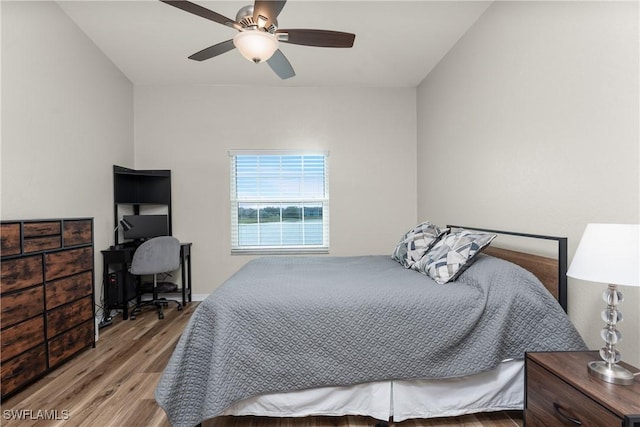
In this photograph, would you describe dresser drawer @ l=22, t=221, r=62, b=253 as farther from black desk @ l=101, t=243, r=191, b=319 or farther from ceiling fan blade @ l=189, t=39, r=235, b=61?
ceiling fan blade @ l=189, t=39, r=235, b=61

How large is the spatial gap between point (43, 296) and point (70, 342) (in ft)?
1.59

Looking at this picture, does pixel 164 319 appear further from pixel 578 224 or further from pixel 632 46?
pixel 632 46

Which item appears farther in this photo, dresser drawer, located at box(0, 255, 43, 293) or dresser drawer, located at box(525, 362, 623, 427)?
dresser drawer, located at box(0, 255, 43, 293)

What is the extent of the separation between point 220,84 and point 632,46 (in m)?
3.86

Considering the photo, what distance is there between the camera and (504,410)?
5.79 feet

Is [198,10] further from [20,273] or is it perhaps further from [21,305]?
[21,305]

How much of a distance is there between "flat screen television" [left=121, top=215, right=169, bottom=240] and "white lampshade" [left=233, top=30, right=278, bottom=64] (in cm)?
260

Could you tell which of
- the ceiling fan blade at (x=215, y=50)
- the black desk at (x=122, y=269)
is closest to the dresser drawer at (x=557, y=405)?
the ceiling fan blade at (x=215, y=50)

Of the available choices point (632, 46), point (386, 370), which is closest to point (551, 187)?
point (632, 46)

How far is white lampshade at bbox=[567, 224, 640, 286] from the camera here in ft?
3.53

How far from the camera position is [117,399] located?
1924 millimetres

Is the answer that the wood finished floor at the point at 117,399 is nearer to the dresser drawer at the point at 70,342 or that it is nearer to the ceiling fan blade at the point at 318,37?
the dresser drawer at the point at 70,342

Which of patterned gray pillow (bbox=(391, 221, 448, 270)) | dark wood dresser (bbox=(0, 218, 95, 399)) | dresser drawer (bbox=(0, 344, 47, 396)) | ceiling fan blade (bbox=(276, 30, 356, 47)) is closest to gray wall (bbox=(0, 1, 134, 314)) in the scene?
dark wood dresser (bbox=(0, 218, 95, 399))

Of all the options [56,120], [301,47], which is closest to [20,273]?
[56,120]
